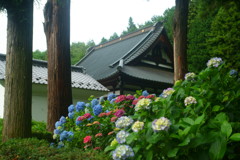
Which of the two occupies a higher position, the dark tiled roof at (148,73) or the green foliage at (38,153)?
the dark tiled roof at (148,73)

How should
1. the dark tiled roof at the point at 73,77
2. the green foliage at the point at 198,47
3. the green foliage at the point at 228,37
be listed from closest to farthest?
the dark tiled roof at the point at 73,77
the green foliage at the point at 228,37
the green foliage at the point at 198,47

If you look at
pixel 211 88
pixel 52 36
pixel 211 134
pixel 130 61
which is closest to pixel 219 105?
pixel 211 88

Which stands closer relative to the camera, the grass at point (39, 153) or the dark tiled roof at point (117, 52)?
the grass at point (39, 153)

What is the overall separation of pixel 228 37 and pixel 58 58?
13.3 meters

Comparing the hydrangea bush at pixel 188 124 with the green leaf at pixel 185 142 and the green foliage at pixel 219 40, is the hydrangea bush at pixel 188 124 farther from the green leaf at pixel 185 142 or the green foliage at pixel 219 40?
the green foliage at pixel 219 40

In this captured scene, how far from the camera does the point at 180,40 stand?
7102 mm

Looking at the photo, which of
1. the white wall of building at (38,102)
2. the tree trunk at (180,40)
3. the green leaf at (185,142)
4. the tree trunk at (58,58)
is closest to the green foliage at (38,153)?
the green leaf at (185,142)

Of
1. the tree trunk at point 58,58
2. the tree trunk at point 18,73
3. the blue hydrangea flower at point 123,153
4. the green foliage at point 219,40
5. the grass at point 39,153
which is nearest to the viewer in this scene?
the blue hydrangea flower at point 123,153

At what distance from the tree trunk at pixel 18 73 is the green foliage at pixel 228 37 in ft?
42.4

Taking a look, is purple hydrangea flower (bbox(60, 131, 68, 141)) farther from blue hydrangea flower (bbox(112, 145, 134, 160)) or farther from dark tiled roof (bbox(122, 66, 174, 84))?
dark tiled roof (bbox(122, 66, 174, 84))

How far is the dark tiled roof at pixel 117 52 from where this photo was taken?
15570mm

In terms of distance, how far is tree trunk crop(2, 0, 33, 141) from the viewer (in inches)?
165

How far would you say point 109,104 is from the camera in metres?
4.21

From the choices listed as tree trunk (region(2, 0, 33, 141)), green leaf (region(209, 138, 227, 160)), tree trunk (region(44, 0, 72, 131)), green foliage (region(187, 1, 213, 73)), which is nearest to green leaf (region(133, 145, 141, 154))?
green leaf (region(209, 138, 227, 160))
